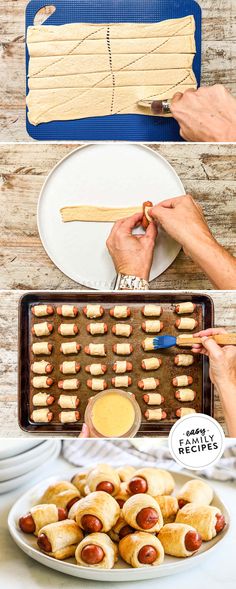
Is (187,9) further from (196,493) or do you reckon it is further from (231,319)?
(196,493)

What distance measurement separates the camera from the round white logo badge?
1256 mm

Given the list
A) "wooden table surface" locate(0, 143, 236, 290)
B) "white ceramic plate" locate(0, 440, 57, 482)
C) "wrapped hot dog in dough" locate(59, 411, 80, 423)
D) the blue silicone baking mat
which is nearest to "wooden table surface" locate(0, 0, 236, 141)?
the blue silicone baking mat

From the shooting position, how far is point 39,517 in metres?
1.22

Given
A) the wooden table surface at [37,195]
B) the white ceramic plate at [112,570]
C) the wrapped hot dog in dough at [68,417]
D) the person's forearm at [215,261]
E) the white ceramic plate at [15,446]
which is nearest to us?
the white ceramic plate at [112,570]

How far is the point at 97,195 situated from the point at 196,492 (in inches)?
29.4

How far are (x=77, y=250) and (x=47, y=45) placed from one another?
23.8 inches

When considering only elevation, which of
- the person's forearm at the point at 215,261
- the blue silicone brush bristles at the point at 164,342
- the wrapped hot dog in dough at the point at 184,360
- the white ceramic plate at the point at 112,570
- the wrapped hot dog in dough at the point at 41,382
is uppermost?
the person's forearm at the point at 215,261

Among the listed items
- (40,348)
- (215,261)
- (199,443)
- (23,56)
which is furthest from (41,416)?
(23,56)

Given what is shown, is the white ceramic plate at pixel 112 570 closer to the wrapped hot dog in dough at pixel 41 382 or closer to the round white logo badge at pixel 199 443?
the round white logo badge at pixel 199 443

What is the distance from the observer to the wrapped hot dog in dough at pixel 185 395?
4.66 ft

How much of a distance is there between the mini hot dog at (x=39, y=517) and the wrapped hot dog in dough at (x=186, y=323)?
45 centimetres

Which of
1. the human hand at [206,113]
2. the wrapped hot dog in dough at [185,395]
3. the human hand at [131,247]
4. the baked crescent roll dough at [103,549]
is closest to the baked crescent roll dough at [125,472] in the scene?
the baked crescent roll dough at [103,549]

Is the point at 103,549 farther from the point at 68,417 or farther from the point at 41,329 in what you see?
the point at 41,329

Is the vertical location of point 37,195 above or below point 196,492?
above
